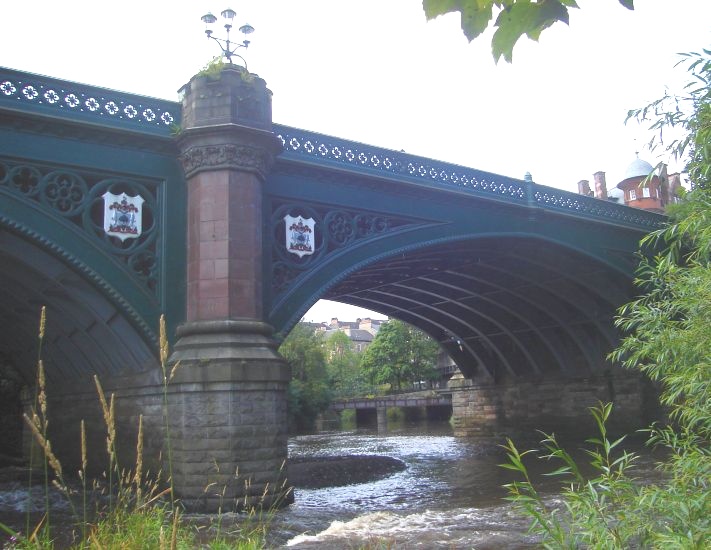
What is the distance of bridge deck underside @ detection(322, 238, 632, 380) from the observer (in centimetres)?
2241

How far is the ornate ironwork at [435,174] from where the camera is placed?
15211 millimetres

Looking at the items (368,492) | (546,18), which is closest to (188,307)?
(368,492)

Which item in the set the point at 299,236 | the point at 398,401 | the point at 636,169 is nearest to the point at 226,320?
the point at 299,236

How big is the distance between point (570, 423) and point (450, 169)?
52.0 ft

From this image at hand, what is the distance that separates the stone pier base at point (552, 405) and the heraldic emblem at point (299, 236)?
16365mm

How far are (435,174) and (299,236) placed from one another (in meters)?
4.84

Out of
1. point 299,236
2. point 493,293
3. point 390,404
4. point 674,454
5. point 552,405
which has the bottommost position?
point 390,404

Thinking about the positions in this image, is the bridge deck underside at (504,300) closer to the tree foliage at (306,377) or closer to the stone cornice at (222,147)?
the stone cornice at (222,147)

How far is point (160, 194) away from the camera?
523 inches

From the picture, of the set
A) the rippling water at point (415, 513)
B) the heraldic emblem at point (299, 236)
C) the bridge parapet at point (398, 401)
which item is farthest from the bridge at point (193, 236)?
the bridge parapet at point (398, 401)

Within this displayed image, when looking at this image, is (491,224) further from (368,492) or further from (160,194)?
(160,194)

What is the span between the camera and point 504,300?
2866 centimetres

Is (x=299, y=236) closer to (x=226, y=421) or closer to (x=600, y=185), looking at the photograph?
(x=226, y=421)

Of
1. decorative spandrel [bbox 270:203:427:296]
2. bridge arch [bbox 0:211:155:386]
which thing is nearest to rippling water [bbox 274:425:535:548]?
bridge arch [bbox 0:211:155:386]
